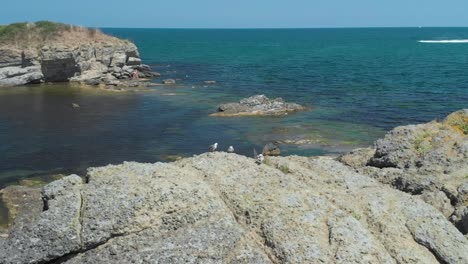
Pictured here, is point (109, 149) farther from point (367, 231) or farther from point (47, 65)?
point (47, 65)

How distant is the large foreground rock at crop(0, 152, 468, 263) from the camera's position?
12.6m

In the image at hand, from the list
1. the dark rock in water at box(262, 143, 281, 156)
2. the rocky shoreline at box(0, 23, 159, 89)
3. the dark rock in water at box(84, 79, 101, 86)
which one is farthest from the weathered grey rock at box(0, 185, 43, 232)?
the dark rock in water at box(84, 79, 101, 86)

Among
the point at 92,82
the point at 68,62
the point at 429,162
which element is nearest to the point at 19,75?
the point at 68,62

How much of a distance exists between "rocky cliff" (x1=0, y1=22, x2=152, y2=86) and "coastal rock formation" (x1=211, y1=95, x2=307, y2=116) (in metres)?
28.1

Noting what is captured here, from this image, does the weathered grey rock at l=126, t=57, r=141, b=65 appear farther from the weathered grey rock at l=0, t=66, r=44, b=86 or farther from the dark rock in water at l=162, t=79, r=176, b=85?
the weathered grey rock at l=0, t=66, r=44, b=86

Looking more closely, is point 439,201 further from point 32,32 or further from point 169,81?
point 32,32

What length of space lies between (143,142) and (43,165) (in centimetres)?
1037

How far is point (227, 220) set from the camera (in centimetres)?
1329

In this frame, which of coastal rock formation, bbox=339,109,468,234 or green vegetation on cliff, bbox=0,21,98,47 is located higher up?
green vegetation on cliff, bbox=0,21,98,47

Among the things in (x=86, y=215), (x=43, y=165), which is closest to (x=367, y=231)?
(x=86, y=215)

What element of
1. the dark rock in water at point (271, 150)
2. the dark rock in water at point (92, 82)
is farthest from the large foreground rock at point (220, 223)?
the dark rock in water at point (92, 82)

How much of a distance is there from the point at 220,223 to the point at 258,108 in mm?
48090

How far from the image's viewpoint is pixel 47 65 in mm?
82000

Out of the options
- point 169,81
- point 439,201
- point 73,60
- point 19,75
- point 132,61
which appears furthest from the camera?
point 132,61
